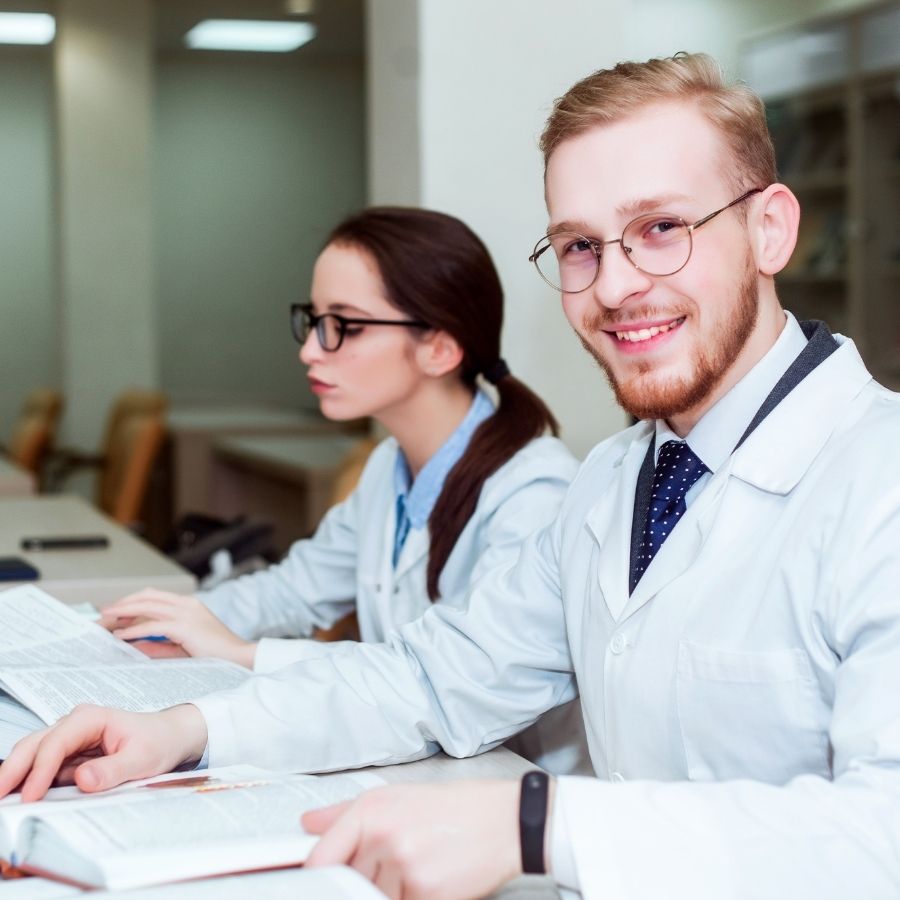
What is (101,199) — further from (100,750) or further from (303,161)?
(100,750)

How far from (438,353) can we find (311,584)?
0.46 metres

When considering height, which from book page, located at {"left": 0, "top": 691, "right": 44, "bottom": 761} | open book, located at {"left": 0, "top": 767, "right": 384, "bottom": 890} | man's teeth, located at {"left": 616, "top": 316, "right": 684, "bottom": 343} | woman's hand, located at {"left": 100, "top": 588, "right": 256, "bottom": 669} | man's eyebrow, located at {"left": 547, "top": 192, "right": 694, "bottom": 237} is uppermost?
man's eyebrow, located at {"left": 547, "top": 192, "right": 694, "bottom": 237}

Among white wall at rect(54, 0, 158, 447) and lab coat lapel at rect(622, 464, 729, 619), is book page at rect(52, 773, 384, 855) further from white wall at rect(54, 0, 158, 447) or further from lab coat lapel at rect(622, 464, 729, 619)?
white wall at rect(54, 0, 158, 447)

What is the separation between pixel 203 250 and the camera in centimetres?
918

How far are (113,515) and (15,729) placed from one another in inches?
140

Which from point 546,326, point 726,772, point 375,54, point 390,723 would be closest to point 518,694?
point 390,723

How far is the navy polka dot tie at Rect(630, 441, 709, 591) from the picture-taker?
1.21m

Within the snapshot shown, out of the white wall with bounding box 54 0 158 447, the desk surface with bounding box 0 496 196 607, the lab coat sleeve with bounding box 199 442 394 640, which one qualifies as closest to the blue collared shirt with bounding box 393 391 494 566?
the lab coat sleeve with bounding box 199 442 394 640

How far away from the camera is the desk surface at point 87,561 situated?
2123mm

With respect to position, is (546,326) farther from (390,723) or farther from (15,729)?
(15,729)

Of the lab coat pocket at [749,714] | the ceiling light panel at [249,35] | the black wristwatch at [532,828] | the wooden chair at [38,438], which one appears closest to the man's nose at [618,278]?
the lab coat pocket at [749,714]

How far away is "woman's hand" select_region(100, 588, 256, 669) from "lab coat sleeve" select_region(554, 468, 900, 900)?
0.76 m

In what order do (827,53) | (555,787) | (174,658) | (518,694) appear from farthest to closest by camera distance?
1. (827,53)
2. (174,658)
3. (518,694)
4. (555,787)

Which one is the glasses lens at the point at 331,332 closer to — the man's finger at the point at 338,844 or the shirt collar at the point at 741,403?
the shirt collar at the point at 741,403
